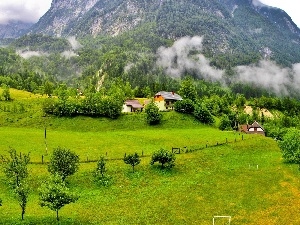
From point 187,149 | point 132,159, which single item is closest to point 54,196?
point 132,159

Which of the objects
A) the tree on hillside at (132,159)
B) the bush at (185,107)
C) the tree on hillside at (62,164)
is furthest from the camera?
the bush at (185,107)

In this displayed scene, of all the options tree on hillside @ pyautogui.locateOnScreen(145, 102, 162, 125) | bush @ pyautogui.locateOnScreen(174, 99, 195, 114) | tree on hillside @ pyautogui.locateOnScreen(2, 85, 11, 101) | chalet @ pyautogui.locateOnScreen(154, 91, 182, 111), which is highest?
tree on hillside @ pyautogui.locateOnScreen(2, 85, 11, 101)

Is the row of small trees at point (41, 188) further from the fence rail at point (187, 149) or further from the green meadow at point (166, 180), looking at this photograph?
the fence rail at point (187, 149)

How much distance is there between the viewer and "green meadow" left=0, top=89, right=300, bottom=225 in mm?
62312

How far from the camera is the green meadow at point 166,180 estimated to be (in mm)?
62312

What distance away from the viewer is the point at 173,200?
225 feet

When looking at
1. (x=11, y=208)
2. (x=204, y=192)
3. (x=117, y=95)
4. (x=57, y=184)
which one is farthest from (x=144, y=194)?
(x=117, y=95)

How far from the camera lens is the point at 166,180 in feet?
257

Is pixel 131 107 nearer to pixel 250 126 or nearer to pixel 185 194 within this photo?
pixel 250 126

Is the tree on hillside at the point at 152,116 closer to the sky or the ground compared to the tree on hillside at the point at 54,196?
closer to the sky

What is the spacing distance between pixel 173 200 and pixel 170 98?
103 meters

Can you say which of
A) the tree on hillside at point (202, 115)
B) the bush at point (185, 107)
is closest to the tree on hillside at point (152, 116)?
the bush at point (185, 107)

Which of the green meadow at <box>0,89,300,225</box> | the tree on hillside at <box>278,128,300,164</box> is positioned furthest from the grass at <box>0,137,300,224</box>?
the tree on hillside at <box>278,128,300,164</box>

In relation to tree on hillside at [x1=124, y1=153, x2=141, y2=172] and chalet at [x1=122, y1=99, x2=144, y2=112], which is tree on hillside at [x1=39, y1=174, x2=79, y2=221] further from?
chalet at [x1=122, y1=99, x2=144, y2=112]
